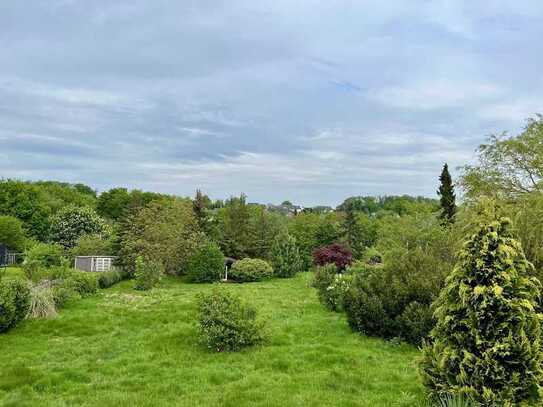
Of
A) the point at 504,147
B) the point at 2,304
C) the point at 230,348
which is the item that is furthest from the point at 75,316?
the point at 504,147

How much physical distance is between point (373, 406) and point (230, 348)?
4208 mm

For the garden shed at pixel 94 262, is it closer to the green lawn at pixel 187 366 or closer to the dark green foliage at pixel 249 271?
the dark green foliage at pixel 249 271

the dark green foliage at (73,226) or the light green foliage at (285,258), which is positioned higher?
the dark green foliage at (73,226)

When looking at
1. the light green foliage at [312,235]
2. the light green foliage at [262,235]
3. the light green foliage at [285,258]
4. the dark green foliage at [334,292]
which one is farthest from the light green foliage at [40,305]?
the light green foliage at [312,235]

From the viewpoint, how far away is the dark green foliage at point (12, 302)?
11.6 meters

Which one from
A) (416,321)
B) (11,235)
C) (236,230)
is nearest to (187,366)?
(416,321)

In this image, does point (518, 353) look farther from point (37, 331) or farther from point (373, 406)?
point (37, 331)

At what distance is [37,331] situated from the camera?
12422mm

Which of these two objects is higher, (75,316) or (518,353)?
(518,353)

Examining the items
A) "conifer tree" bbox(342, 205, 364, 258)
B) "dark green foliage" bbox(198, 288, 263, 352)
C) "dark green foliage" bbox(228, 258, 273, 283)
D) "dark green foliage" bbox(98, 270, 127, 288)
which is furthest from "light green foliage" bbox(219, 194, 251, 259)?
"dark green foliage" bbox(198, 288, 263, 352)

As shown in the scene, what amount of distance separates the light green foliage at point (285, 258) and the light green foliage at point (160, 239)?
5042mm

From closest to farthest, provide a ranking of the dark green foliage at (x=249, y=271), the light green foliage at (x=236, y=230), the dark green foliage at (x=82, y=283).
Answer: the dark green foliage at (x=82, y=283) → the dark green foliage at (x=249, y=271) → the light green foliage at (x=236, y=230)

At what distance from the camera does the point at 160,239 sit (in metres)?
28.6

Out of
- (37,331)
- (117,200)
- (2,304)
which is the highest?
(117,200)
